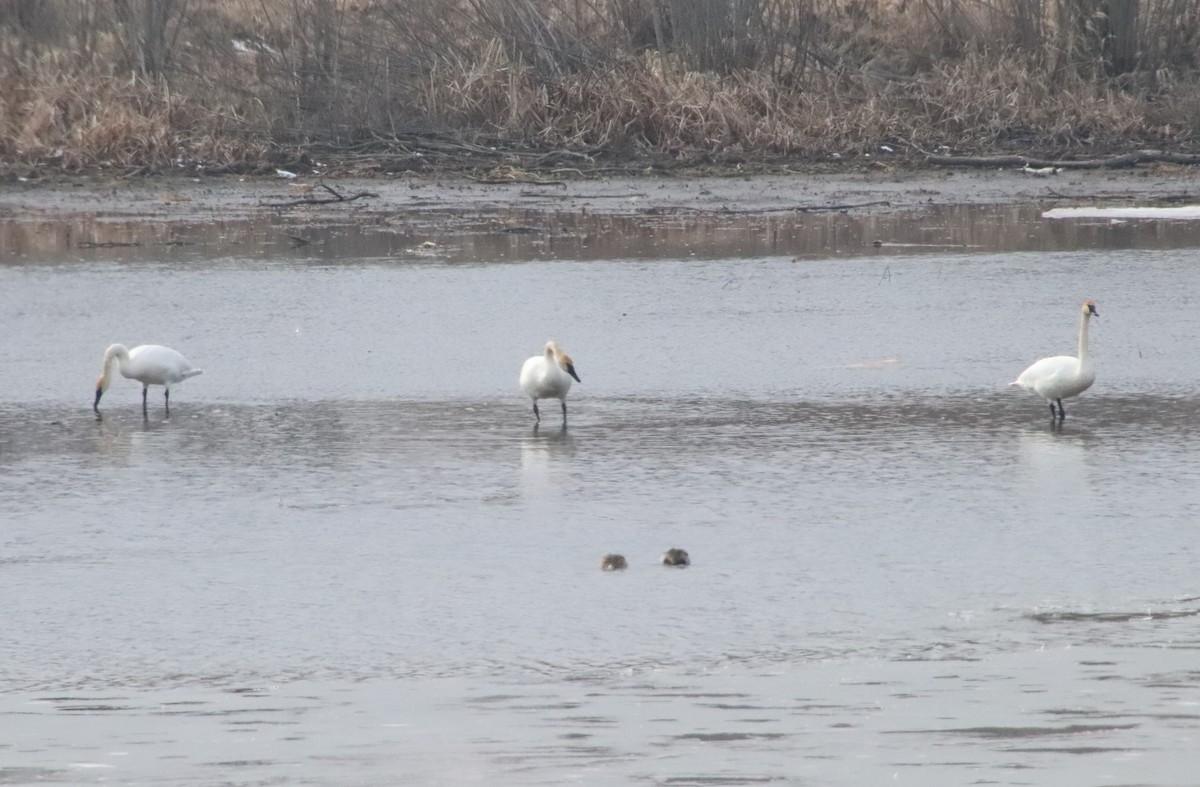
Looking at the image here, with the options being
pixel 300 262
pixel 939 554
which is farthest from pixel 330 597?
pixel 300 262

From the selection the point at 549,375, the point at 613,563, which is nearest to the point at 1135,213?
the point at 549,375

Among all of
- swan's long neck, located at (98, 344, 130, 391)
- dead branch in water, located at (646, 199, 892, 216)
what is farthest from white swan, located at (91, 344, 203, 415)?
Answer: dead branch in water, located at (646, 199, 892, 216)

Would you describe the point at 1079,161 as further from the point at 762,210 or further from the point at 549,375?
the point at 549,375

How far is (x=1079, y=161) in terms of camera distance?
20.4 meters

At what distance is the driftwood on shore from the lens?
20109mm

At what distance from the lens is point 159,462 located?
8641 millimetres

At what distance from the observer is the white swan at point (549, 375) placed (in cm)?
937

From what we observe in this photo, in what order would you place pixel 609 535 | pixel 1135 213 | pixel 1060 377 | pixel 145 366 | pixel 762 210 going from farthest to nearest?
pixel 762 210, pixel 1135 213, pixel 145 366, pixel 1060 377, pixel 609 535

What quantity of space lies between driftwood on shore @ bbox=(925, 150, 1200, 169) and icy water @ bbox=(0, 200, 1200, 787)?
20.9 feet

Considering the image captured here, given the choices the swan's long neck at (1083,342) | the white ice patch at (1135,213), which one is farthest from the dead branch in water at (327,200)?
the swan's long neck at (1083,342)

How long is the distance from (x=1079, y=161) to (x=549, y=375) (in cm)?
1257

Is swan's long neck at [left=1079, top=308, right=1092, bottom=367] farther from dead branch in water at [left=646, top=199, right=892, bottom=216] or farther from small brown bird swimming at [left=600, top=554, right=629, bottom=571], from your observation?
dead branch in water at [left=646, top=199, right=892, bottom=216]

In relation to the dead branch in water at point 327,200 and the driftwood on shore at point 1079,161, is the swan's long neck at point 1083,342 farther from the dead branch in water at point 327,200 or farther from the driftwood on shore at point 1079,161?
the driftwood on shore at point 1079,161

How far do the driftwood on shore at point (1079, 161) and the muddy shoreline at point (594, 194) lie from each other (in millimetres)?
183
